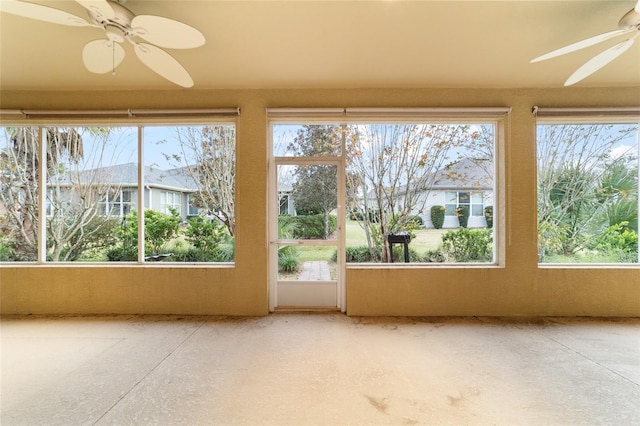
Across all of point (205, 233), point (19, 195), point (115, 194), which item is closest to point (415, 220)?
point (205, 233)

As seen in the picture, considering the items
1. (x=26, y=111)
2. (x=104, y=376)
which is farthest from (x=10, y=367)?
(x=26, y=111)

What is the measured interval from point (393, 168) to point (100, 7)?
2764 millimetres

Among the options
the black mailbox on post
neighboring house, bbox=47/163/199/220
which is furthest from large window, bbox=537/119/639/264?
neighboring house, bbox=47/163/199/220

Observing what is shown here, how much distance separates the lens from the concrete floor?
1.54 metres

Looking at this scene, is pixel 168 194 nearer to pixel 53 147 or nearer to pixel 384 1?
pixel 53 147

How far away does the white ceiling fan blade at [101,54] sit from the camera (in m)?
1.87

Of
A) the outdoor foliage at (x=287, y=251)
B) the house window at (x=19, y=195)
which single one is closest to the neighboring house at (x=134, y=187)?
the house window at (x=19, y=195)

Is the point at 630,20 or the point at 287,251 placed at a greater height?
the point at 630,20

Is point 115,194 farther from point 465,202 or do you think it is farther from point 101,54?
point 465,202

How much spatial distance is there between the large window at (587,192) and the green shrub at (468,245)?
1.94 feet

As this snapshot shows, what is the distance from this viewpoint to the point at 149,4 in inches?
73.5

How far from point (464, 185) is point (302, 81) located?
7.30ft

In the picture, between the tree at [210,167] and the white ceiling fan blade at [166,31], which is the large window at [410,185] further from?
the white ceiling fan blade at [166,31]

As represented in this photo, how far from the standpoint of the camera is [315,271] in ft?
10.4
